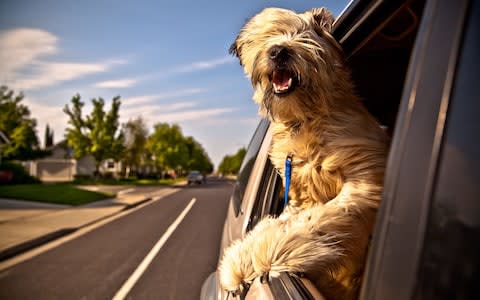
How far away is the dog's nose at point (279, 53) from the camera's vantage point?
6.77 feet

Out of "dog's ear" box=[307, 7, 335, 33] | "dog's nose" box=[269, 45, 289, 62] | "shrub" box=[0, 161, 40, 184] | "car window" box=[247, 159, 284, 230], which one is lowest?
"shrub" box=[0, 161, 40, 184]

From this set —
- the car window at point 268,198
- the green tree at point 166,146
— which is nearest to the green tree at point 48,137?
the green tree at point 166,146

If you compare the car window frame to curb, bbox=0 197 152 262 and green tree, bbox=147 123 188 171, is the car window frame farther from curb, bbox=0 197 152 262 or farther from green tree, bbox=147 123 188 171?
A: green tree, bbox=147 123 188 171

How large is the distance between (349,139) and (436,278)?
1.15m

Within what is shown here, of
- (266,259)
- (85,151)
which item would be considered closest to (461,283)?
(266,259)

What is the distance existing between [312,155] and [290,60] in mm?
450

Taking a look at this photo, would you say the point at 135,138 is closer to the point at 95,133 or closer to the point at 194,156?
the point at 95,133

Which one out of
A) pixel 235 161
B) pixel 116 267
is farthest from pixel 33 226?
pixel 235 161

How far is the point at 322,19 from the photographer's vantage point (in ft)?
7.51

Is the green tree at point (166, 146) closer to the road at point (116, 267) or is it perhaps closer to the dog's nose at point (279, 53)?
the road at point (116, 267)

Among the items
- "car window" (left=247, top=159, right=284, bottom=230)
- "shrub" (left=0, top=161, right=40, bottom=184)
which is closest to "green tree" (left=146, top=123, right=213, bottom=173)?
"shrub" (left=0, top=161, right=40, bottom=184)

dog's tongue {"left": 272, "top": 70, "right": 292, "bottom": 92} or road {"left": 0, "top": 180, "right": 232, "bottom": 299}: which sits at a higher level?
dog's tongue {"left": 272, "top": 70, "right": 292, "bottom": 92}

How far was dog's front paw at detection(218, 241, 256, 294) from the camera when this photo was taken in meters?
1.52

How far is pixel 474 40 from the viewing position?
77 centimetres
